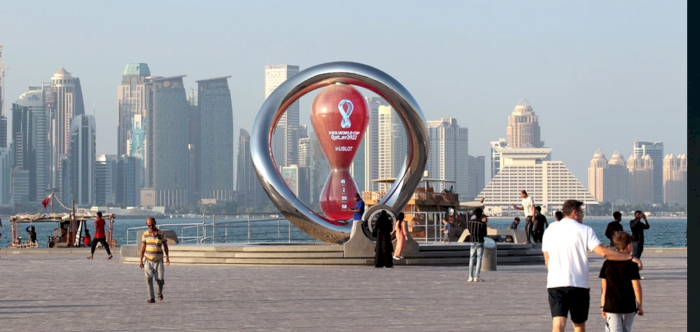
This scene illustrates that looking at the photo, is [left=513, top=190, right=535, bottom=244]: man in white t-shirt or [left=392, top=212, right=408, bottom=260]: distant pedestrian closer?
[left=392, top=212, right=408, bottom=260]: distant pedestrian

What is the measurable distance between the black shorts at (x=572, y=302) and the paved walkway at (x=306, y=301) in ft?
6.69

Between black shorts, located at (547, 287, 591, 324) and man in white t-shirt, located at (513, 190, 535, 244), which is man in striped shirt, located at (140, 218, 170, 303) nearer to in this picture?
black shorts, located at (547, 287, 591, 324)

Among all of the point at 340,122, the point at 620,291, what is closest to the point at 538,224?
the point at 340,122

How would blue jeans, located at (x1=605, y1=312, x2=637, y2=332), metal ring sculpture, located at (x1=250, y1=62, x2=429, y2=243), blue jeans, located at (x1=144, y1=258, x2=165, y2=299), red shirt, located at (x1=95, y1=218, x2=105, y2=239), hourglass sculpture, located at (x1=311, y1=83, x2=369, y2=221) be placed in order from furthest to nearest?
hourglass sculpture, located at (x1=311, y1=83, x2=369, y2=221), red shirt, located at (x1=95, y1=218, x2=105, y2=239), metal ring sculpture, located at (x1=250, y1=62, x2=429, y2=243), blue jeans, located at (x1=144, y1=258, x2=165, y2=299), blue jeans, located at (x1=605, y1=312, x2=637, y2=332)


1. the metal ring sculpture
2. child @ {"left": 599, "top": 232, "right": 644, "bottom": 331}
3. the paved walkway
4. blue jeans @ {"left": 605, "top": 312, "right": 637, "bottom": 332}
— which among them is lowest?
the paved walkway

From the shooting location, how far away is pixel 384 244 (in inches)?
790

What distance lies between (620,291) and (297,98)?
16.3m

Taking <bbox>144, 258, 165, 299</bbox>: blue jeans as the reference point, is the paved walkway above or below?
below

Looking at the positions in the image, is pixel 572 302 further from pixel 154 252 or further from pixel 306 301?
pixel 154 252

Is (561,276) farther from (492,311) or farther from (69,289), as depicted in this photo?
(69,289)

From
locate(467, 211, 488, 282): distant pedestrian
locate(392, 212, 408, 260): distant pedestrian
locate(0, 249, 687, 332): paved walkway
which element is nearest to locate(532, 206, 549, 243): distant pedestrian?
locate(0, 249, 687, 332): paved walkway

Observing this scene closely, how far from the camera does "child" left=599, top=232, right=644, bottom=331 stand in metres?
7.24

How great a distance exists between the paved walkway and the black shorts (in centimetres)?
204

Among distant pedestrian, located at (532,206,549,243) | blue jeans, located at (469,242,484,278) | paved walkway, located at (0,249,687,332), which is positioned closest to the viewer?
paved walkway, located at (0,249,687,332)
